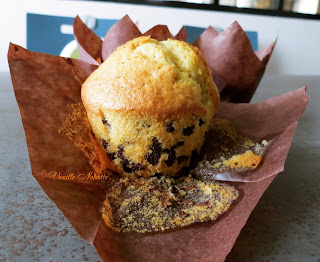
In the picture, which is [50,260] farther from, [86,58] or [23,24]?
[23,24]

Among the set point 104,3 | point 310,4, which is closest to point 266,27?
point 310,4

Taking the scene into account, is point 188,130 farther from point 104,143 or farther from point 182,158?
point 104,143

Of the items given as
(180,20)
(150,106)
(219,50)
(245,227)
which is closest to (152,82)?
(150,106)

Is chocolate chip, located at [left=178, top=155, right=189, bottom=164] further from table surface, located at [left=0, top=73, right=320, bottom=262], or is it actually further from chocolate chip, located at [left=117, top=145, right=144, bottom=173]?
table surface, located at [left=0, top=73, right=320, bottom=262]

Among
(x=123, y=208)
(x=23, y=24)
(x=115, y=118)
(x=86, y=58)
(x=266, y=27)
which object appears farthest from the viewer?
(x=266, y=27)

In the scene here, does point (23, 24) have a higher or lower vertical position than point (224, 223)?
lower

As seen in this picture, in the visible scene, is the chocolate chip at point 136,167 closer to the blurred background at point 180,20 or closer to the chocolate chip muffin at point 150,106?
the chocolate chip muffin at point 150,106

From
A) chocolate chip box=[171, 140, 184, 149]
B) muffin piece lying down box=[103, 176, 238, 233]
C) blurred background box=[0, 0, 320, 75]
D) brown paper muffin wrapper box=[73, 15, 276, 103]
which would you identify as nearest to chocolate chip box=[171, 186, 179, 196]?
muffin piece lying down box=[103, 176, 238, 233]
